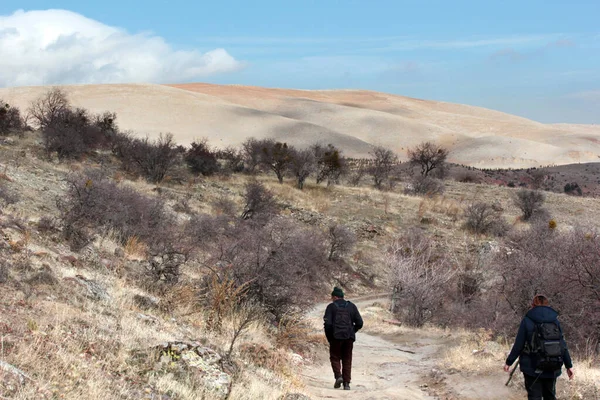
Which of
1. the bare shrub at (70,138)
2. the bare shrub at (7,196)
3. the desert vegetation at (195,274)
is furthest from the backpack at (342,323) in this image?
the bare shrub at (70,138)

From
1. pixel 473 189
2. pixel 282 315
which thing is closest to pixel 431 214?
pixel 473 189

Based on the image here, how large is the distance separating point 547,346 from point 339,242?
888 inches

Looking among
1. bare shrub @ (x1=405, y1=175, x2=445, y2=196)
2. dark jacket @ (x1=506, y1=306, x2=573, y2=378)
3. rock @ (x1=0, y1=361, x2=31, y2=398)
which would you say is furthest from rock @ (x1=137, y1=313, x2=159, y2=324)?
bare shrub @ (x1=405, y1=175, x2=445, y2=196)

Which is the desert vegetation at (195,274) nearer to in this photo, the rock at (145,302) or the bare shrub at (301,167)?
the rock at (145,302)

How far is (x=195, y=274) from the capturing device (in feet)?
45.2

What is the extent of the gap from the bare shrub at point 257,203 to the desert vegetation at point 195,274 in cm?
8

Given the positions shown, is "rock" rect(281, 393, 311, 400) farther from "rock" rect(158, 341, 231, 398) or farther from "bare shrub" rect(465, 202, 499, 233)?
"bare shrub" rect(465, 202, 499, 233)

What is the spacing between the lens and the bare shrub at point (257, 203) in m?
28.3

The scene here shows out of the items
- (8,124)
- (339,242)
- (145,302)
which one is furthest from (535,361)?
(8,124)

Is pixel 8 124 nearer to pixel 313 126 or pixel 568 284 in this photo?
pixel 568 284

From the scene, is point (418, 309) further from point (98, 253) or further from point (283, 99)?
point (283, 99)

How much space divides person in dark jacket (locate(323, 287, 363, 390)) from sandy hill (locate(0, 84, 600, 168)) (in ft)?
222

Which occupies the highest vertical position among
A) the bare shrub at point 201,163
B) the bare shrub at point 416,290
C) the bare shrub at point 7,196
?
the bare shrub at point 201,163

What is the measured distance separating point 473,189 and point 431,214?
36.3 ft
